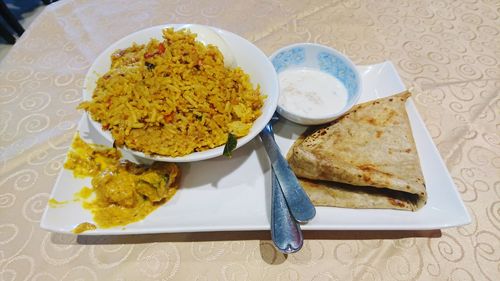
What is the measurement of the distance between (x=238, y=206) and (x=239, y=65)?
0.76m

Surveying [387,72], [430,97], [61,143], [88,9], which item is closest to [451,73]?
[430,97]

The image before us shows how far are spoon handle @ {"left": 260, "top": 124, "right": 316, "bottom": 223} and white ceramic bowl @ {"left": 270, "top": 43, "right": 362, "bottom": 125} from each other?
387 mm

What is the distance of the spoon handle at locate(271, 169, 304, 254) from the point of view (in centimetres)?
121

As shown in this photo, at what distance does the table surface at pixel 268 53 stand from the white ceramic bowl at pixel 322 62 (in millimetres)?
537

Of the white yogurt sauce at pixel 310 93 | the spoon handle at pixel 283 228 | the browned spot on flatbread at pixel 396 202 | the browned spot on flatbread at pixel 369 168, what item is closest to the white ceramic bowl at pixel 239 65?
the white yogurt sauce at pixel 310 93

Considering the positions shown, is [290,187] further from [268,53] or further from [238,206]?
[268,53]

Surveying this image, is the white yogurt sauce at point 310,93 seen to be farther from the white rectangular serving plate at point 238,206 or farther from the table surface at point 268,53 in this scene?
the table surface at point 268,53

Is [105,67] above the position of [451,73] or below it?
above

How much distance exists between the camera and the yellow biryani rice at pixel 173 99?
51.4 inches

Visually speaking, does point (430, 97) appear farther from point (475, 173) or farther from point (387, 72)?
point (475, 173)

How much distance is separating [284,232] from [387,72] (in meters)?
1.25

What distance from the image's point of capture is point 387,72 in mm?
1923

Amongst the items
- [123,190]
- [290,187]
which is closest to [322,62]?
[290,187]

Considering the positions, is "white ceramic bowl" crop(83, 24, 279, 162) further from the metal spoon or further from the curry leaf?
the metal spoon
